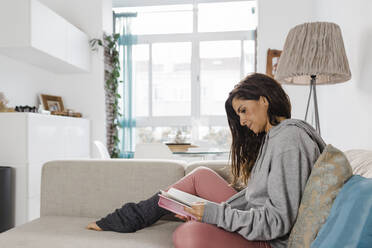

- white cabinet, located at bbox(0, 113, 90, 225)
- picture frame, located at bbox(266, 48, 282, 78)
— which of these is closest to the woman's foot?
white cabinet, located at bbox(0, 113, 90, 225)

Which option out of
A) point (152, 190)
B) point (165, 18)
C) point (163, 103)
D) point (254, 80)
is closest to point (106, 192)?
point (152, 190)

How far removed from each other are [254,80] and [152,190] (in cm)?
92

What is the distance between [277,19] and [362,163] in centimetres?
362

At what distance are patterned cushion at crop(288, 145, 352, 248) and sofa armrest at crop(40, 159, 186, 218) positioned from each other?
1.02 meters

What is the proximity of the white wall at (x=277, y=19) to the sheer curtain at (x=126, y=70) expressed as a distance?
2.11m

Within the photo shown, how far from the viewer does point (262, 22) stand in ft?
14.8

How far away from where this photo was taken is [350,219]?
2.79 feet

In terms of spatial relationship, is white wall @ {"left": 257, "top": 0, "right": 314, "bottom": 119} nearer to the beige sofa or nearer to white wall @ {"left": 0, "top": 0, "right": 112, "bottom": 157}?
white wall @ {"left": 0, "top": 0, "right": 112, "bottom": 157}

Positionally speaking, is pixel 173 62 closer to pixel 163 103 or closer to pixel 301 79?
pixel 163 103

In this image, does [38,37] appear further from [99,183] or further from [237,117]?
[237,117]

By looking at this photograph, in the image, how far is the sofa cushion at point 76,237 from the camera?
4.94ft

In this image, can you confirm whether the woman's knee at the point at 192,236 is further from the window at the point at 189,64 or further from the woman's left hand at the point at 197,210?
the window at the point at 189,64

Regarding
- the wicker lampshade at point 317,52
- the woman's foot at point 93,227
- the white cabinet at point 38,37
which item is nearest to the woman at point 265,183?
the woman's foot at point 93,227

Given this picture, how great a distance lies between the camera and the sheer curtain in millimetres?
5555
